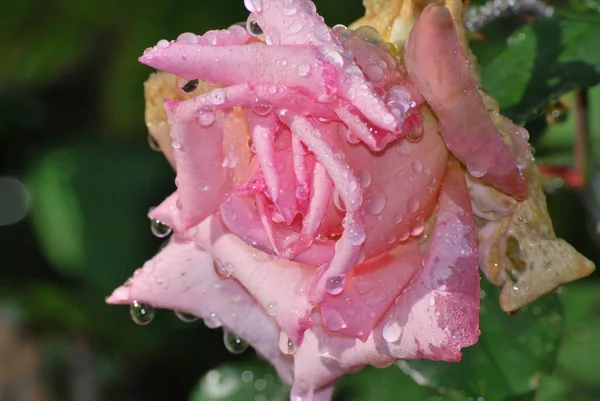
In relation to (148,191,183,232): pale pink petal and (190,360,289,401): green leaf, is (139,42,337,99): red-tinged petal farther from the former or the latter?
(190,360,289,401): green leaf

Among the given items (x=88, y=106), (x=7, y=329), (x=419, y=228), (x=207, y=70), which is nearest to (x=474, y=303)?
(x=419, y=228)

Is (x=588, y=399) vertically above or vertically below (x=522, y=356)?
below

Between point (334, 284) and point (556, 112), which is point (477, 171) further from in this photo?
point (556, 112)

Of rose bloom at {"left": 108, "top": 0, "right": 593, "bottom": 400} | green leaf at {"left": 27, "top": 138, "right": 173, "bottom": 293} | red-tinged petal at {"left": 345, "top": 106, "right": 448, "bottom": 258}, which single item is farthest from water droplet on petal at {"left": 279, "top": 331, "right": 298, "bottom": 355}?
green leaf at {"left": 27, "top": 138, "right": 173, "bottom": 293}

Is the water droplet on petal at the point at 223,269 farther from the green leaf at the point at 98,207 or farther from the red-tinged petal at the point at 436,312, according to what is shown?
the green leaf at the point at 98,207

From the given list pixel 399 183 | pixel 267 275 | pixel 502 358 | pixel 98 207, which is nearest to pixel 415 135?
pixel 399 183

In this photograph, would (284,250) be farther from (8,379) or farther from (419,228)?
(8,379)

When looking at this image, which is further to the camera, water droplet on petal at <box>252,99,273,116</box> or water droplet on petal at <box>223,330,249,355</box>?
water droplet on petal at <box>223,330,249,355</box>
